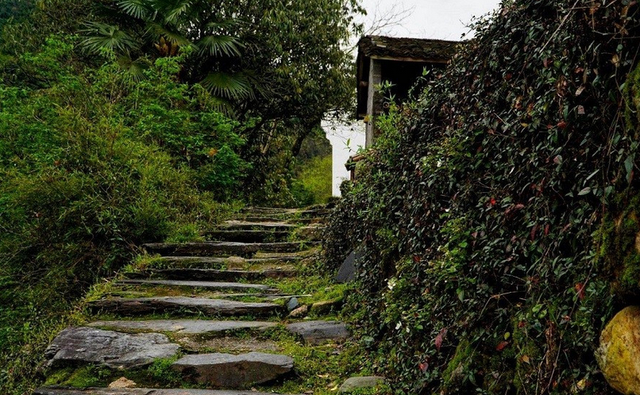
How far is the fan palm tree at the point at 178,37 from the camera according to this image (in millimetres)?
11102

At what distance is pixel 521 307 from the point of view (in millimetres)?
1969

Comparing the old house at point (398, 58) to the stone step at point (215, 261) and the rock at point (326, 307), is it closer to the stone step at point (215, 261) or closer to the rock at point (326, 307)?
the stone step at point (215, 261)

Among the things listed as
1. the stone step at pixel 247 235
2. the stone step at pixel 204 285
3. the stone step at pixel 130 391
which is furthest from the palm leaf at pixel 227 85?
the stone step at pixel 130 391

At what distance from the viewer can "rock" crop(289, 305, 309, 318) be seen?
15.8 feet

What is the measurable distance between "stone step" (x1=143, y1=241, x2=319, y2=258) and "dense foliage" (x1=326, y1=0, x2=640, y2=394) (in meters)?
3.75

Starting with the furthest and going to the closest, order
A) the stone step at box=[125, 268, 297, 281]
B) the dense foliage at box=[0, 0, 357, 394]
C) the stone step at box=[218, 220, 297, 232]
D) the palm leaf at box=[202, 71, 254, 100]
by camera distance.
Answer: the palm leaf at box=[202, 71, 254, 100], the stone step at box=[218, 220, 297, 232], the stone step at box=[125, 268, 297, 281], the dense foliage at box=[0, 0, 357, 394]

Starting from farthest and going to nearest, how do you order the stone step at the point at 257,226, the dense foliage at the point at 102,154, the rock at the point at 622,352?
the stone step at the point at 257,226
the dense foliage at the point at 102,154
the rock at the point at 622,352

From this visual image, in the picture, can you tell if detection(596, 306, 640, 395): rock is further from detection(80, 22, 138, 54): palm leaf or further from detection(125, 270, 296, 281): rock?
detection(80, 22, 138, 54): palm leaf

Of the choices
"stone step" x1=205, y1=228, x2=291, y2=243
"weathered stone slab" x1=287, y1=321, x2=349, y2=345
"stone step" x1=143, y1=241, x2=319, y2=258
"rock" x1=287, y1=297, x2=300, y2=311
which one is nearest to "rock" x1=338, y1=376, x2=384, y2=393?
"weathered stone slab" x1=287, y1=321, x2=349, y2=345

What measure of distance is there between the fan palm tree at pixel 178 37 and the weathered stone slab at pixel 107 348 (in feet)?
26.3

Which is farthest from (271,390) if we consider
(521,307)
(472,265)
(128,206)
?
(128,206)

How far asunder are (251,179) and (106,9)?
5879 millimetres

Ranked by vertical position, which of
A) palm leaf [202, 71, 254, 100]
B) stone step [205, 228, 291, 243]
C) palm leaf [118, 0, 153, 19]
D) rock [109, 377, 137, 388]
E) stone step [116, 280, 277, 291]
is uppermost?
palm leaf [118, 0, 153, 19]

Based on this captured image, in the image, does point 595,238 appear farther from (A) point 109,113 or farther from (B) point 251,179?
(B) point 251,179
